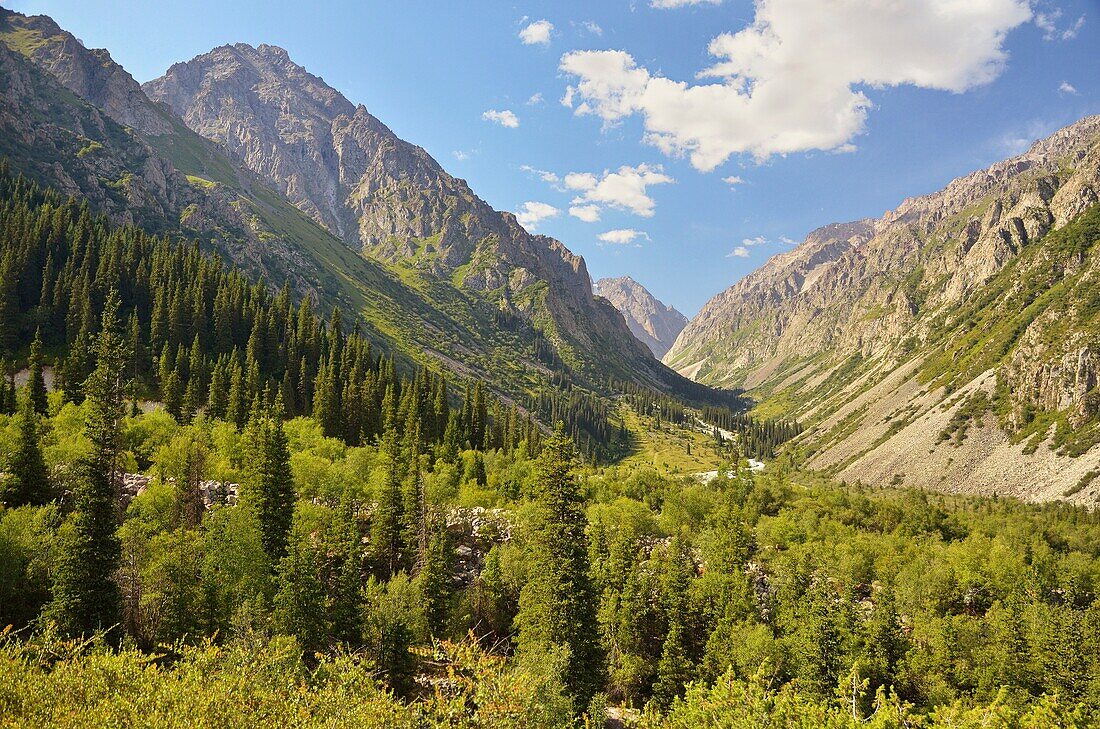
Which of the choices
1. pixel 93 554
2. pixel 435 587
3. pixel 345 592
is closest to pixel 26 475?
pixel 93 554

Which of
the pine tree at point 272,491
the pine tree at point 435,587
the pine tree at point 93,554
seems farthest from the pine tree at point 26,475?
the pine tree at point 435,587

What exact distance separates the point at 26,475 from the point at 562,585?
50.5 m

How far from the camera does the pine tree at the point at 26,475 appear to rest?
1925 inches

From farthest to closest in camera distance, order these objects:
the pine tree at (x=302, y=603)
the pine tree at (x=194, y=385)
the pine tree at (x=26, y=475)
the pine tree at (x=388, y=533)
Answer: the pine tree at (x=194, y=385), the pine tree at (x=388, y=533), the pine tree at (x=26, y=475), the pine tree at (x=302, y=603)

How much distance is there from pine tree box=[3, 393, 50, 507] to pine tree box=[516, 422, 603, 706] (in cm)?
4644

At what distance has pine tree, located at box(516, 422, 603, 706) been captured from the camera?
41344 mm

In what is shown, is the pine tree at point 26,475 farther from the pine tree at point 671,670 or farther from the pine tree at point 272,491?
the pine tree at point 671,670

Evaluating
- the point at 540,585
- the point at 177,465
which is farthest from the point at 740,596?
the point at 177,465

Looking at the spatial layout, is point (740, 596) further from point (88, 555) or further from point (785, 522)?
point (88, 555)

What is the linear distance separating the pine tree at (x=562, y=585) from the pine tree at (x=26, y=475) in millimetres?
46440

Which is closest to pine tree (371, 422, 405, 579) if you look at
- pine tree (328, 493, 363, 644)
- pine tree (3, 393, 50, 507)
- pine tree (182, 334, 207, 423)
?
pine tree (328, 493, 363, 644)

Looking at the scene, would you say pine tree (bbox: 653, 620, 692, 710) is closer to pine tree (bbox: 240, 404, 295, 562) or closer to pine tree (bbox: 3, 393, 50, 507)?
pine tree (bbox: 240, 404, 295, 562)

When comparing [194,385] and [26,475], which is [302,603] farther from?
[194,385]

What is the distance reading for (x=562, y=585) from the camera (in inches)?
1645
